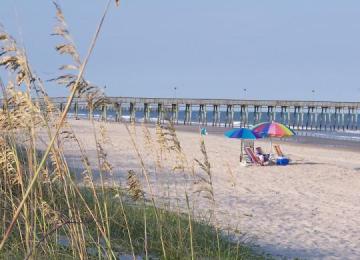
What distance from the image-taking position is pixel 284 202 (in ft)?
34.2

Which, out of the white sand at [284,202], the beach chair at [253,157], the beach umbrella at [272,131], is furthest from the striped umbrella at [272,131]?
the white sand at [284,202]

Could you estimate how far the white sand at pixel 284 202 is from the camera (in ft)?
22.9

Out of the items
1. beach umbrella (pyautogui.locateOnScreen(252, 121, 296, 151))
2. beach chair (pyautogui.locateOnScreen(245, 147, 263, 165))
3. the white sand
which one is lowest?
the white sand

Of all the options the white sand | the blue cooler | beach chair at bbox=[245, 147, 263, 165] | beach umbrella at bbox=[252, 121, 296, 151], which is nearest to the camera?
the white sand

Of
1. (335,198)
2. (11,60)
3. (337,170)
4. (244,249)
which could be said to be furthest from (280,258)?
(337,170)

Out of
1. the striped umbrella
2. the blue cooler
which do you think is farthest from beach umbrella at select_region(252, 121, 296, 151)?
the blue cooler

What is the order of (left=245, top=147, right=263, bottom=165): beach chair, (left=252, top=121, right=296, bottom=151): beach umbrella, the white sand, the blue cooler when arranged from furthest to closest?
the blue cooler
(left=245, top=147, right=263, bottom=165): beach chair
(left=252, top=121, right=296, bottom=151): beach umbrella
the white sand

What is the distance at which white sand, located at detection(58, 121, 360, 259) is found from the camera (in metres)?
6.97

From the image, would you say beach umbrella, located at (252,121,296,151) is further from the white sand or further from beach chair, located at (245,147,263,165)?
the white sand

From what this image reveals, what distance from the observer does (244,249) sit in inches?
225

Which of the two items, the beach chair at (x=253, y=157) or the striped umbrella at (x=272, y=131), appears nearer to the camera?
the striped umbrella at (x=272, y=131)

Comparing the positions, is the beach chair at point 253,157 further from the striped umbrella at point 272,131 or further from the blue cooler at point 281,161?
the blue cooler at point 281,161

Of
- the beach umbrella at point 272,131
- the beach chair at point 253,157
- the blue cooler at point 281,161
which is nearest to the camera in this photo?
the beach umbrella at point 272,131

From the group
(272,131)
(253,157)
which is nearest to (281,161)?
(253,157)
